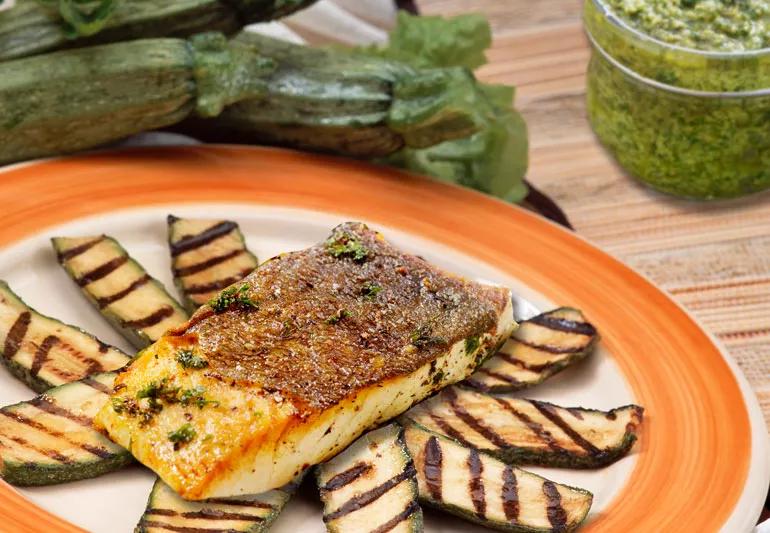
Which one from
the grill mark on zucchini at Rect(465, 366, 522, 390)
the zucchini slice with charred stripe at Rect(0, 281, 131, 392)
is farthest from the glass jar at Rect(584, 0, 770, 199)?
the zucchini slice with charred stripe at Rect(0, 281, 131, 392)

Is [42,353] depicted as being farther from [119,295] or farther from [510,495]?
[510,495]

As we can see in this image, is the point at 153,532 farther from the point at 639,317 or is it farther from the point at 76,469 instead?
the point at 639,317

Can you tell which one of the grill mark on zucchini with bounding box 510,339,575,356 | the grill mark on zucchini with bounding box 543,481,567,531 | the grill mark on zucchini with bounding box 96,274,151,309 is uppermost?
the grill mark on zucchini with bounding box 96,274,151,309

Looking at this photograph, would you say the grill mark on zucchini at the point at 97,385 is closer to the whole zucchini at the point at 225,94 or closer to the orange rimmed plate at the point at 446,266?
the orange rimmed plate at the point at 446,266

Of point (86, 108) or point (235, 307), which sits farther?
point (86, 108)

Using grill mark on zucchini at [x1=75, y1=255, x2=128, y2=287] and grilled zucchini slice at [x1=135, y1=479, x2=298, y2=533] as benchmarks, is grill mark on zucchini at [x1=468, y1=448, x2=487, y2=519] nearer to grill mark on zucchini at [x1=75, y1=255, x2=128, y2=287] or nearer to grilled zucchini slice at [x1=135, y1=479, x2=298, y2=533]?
grilled zucchini slice at [x1=135, y1=479, x2=298, y2=533]

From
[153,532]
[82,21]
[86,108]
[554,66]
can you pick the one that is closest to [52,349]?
[153,532]

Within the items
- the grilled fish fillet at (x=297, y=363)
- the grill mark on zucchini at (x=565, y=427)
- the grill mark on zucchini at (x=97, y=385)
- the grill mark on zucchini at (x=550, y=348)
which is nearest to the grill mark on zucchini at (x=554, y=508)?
the grill mark on zucchini at (x=565, y=427)
